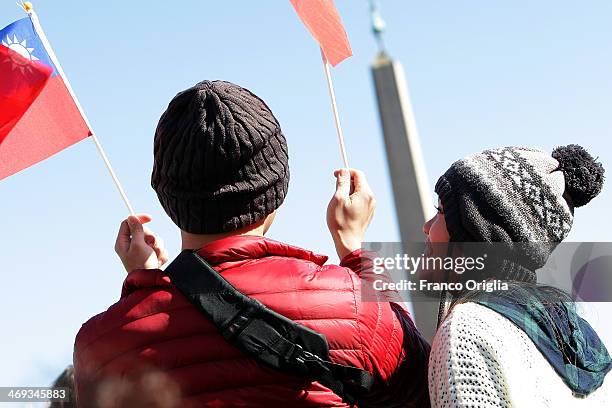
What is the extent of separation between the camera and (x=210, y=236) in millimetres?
2701

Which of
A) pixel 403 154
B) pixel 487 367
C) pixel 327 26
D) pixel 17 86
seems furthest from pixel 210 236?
pixel 403 154

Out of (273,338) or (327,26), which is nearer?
(273,338)

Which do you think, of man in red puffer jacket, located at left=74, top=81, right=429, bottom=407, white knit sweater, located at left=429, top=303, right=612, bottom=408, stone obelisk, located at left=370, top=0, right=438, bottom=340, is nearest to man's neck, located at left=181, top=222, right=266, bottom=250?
man in red puffer jacket, located at left=74, top=81, right=429, bottom=407

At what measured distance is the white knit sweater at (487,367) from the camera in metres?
2.48

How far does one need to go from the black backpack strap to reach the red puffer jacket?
0.03m

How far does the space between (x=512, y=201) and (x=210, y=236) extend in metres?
0.90

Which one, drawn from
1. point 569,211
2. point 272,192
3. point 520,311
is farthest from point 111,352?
point 569,211

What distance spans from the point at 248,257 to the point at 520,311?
2.51ft

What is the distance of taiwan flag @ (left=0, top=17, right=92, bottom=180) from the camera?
15.5 feet

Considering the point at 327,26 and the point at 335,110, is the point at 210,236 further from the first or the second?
the point at 327,26

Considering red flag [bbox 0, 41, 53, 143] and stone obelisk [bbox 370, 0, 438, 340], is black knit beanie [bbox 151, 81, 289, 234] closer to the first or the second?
red flag [bbox 0, 41, 53, 143]

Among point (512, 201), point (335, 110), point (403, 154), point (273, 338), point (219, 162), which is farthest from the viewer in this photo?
point (403, 154)

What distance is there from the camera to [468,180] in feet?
9.59

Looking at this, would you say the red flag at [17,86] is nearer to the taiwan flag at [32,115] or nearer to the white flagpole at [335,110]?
the taiwan flag at [32,115]
